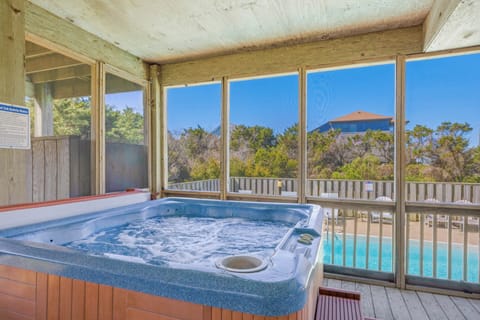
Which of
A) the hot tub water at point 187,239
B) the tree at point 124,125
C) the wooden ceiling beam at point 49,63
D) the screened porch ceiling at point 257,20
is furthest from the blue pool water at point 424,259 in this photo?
the wooden ceiling beam at point 49,63

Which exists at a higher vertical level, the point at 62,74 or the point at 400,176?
the point at 62,74

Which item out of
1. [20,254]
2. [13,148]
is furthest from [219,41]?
[20,254]

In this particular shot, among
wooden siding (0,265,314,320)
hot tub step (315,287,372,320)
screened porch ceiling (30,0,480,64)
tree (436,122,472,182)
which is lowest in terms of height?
hot tub step (315,287,372,320)

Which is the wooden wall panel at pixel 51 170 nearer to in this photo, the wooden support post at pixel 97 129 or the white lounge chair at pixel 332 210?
the wooden support post at pixel 97 129

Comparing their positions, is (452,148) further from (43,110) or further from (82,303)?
(43,110)

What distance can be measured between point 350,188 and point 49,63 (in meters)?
3.51

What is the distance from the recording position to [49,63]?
2.82 metres

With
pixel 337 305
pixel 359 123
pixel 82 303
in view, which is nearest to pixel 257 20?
pixel 359 123

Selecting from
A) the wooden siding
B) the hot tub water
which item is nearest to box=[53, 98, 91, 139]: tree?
the hot tub water

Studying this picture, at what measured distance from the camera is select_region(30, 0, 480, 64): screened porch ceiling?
7.79ft

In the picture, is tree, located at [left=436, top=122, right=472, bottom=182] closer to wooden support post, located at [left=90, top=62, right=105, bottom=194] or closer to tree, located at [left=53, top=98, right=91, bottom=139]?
wooden support post, located at [left=90, top=62, right=105, bottom=194]

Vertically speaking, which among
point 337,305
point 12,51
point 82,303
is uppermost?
point 12,51

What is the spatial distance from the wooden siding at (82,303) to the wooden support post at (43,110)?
5.44 feet

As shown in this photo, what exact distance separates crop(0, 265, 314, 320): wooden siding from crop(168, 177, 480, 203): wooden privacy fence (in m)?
2.15
